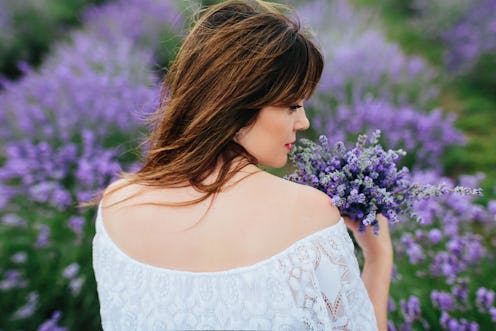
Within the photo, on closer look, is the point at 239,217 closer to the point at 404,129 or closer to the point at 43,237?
the point at 43,237

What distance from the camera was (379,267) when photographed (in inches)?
60.5

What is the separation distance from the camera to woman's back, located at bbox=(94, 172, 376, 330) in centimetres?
123

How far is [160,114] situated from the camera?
70.9 inches

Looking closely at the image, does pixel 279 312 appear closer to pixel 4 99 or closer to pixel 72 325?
pixel 72 325

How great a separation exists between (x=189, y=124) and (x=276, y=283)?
1.74ft

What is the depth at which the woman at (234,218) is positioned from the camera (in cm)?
123

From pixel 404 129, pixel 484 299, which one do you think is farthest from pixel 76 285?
pixel 404 129


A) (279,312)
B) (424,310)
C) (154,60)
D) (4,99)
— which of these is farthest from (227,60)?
(154,60)

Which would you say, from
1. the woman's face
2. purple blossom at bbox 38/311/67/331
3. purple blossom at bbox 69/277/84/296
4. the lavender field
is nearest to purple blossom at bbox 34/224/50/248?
the lavender field

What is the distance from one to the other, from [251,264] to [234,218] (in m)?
0.12

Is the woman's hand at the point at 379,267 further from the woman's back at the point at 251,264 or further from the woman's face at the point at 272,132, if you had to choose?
the woman's face at the point at 272,132

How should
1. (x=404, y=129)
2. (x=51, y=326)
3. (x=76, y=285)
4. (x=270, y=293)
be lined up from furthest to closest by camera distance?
(x=404, y=129)
(x=76, y=285)
(x=51, y=326)
(x=270, y=293)

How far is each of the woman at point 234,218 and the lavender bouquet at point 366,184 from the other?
9 centimetres

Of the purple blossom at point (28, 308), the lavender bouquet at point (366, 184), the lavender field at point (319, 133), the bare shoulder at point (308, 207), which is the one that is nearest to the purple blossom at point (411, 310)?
the lavender field at point (319, 133)
